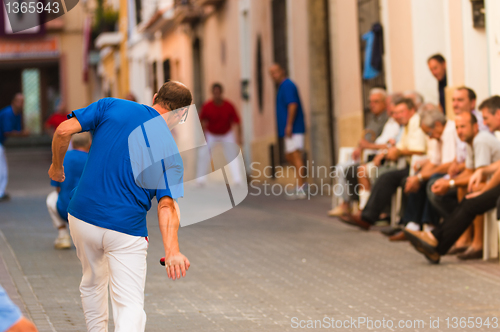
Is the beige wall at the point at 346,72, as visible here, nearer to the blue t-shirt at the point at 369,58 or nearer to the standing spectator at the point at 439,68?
the blue t-shirt at the point at 369,58

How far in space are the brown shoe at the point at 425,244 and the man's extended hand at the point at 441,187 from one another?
641 mm

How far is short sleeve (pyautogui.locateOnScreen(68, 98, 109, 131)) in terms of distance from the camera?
159 inches

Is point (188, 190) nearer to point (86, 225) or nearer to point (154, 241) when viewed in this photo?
point (86, 225)

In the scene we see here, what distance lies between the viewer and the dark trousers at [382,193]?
9.59 m

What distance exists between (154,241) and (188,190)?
16.4 ft

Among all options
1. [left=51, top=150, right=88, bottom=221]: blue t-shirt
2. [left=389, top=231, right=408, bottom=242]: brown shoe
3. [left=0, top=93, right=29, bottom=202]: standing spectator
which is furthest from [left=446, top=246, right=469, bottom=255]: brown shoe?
[left=0, top=93, right=29, bottom=202]: standing spectator

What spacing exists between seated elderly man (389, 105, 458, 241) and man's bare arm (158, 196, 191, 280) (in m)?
4.99

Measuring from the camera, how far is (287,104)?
46.5 ft

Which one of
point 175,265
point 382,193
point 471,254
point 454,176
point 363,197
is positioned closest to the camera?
point 175,265

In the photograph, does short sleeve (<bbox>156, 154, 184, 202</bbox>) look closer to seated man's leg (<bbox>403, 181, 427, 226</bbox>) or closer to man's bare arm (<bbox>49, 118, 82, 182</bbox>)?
man's bare arm (<bbox>49, 118, 82, 182</bbox>)

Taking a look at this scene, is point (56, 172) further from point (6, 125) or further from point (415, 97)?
point (6, 125)

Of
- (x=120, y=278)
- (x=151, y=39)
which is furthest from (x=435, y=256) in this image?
(x=151, y=39)

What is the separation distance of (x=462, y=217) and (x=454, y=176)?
2.38 feet

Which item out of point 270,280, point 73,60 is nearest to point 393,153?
point 270,280
